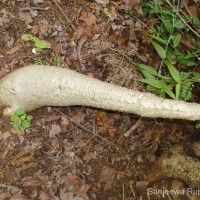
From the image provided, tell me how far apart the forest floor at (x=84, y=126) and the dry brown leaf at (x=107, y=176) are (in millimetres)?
11

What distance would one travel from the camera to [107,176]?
12.7 feet

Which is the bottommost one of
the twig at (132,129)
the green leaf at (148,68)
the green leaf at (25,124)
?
the twig at (132,129)

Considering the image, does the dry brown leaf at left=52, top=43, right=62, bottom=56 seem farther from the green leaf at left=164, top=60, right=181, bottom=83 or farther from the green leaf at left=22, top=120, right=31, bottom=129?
the green leaf at left=164, top=60, right=181, bottom=83

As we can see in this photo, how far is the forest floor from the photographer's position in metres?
3.51

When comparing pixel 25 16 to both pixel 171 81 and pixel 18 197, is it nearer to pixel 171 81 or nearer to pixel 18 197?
pixel 171 81

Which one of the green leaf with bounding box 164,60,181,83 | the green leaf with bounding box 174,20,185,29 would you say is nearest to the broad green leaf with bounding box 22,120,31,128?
the green leaf with bounding box 164,60,181,83

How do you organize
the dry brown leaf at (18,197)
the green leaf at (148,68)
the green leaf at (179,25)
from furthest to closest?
1. the green leaf at (148,68)
2. the green leaf at (179,25)
3. the dry brown leaf at (18,197)

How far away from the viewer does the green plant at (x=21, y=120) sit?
3.48 metres

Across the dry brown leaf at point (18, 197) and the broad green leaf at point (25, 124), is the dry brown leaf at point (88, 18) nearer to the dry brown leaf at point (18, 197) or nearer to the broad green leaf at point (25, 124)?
the broad green leaf at point (25, 124)

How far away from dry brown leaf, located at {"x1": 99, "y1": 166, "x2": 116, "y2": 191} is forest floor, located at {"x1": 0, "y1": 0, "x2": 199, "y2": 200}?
0.04ft

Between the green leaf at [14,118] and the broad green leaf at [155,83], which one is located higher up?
the broad green leaf at [155,83]

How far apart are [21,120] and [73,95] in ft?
2.52

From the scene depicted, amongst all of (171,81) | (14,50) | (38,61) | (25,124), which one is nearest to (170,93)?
(171,81)

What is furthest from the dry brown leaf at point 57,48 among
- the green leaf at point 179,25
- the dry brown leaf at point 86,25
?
the green leaf at point 179,25
